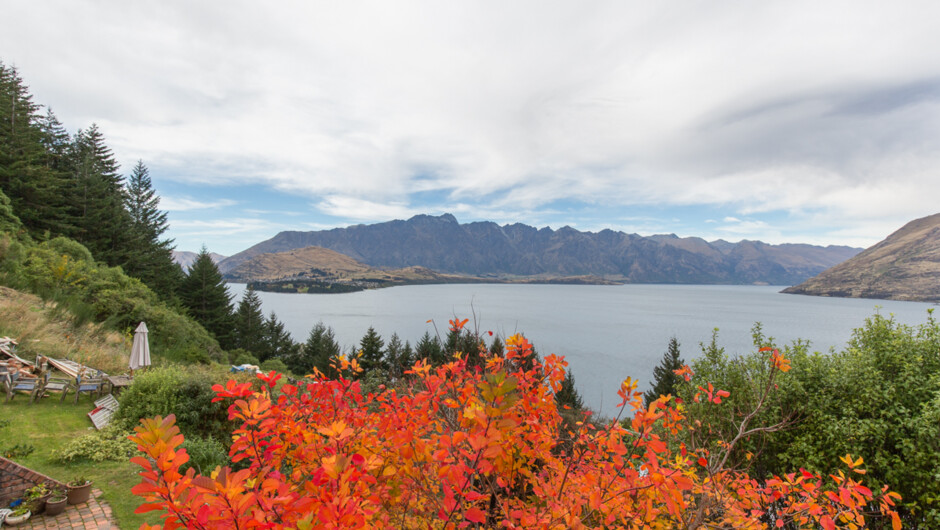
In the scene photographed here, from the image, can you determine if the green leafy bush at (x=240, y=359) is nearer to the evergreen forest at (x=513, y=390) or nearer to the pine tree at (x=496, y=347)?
the evergreen forest at (x=513, y=390)

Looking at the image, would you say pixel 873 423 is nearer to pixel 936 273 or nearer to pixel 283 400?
pixel 283 400

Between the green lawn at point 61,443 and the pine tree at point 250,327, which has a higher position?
the green lawn at point 61,443

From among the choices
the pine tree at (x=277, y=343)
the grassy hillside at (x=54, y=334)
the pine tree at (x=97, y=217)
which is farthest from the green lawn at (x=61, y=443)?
the pine tree at (x=277, y=343)

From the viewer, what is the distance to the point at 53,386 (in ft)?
29.2

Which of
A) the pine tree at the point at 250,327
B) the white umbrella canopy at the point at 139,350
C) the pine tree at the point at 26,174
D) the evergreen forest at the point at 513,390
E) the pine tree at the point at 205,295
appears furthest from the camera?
the pine tree at the point at 250,327

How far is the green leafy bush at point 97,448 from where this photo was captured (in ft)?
22.3

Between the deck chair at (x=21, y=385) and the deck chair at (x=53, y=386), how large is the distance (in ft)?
0.50

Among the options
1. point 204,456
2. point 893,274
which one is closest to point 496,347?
point 204,456

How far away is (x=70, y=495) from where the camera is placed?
565cm

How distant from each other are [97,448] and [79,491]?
188 cm

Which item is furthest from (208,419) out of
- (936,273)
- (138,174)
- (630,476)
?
(936,273)

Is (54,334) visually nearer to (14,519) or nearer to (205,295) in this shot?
(14,519)

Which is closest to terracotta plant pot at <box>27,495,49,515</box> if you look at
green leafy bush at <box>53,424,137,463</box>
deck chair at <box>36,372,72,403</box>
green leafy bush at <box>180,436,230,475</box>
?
green leafy bush at <box>53,424,137,463</box>

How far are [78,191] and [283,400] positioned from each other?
3084cm
